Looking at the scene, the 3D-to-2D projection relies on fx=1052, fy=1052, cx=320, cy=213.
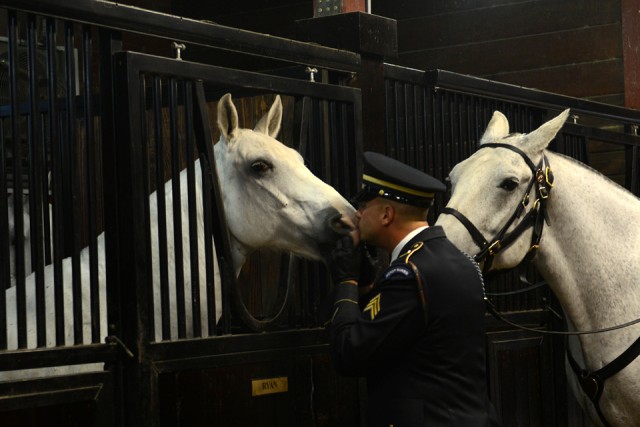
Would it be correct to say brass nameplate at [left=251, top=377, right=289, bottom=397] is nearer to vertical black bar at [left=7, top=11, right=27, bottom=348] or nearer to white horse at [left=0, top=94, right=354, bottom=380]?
white horse at [left=0, top=94, right=354, bottom=380]

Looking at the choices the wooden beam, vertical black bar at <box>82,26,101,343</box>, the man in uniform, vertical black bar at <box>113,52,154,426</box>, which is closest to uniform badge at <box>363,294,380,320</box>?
the man in uniform

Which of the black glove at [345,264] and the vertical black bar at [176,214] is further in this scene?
the vertical black bar at [176,214]

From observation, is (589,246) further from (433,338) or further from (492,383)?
(433,338)

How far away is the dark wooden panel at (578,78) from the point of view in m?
7.26

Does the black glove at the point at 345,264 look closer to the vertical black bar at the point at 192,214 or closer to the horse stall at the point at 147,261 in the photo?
the horse stall at the point at 147,261

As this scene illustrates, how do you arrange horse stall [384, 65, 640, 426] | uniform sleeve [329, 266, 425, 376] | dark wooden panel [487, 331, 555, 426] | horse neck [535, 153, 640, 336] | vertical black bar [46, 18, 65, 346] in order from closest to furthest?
1. uniform sleeve [329, 266, 425, 376]
2. vertical black bar [46, 18, 65, 346]
3. horse neck [535, 153, 640, 336]
4. horse stall [384, 65, 640, 426]
5. dark wooden panel [487, 331, 555, 426]

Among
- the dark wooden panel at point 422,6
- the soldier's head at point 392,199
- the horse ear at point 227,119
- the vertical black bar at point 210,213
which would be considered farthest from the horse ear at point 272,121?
the dark wooden panel at point 422,6

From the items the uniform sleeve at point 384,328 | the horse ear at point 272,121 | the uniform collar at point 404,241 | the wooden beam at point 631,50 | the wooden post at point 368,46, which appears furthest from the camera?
the wooden beam at point 631,50

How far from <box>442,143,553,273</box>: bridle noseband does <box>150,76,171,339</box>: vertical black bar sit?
3.78ft

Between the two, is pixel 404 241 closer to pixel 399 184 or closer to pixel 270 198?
pixel 399 184

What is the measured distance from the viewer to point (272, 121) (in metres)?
3.74

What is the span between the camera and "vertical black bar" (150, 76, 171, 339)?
3189mm

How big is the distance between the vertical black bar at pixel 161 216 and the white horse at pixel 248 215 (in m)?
0.13

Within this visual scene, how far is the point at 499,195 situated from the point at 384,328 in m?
1.41
